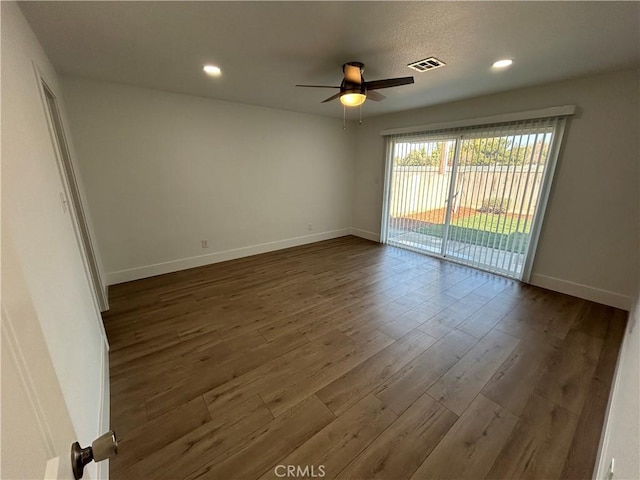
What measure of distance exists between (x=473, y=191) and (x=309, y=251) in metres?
2.74

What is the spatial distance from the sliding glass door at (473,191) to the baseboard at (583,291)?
8.0 inches

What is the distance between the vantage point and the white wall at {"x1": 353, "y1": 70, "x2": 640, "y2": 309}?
2658 mm

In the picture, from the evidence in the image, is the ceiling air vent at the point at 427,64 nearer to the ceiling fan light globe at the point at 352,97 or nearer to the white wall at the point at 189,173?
the ceiling fan light globe at the point at 352,97

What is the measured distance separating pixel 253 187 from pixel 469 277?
3.51 m

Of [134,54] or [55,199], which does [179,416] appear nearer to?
[55,199]

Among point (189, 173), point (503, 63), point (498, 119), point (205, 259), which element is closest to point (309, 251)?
point (205, 259)

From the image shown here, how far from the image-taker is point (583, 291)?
3057 mm

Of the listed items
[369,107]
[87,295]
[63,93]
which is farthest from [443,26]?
[63,93]

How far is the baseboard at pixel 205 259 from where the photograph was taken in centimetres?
348

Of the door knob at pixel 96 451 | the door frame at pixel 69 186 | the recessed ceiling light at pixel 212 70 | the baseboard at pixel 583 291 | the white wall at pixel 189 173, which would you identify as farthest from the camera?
the white wall at pixel 189 173

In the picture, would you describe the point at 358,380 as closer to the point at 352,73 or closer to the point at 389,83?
the point at 389,83

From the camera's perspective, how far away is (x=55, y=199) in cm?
162

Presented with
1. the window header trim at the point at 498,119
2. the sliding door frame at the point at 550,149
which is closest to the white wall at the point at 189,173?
the window header trim at the point at 498,119

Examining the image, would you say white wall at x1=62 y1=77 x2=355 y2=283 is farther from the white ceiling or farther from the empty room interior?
the white ceiling
